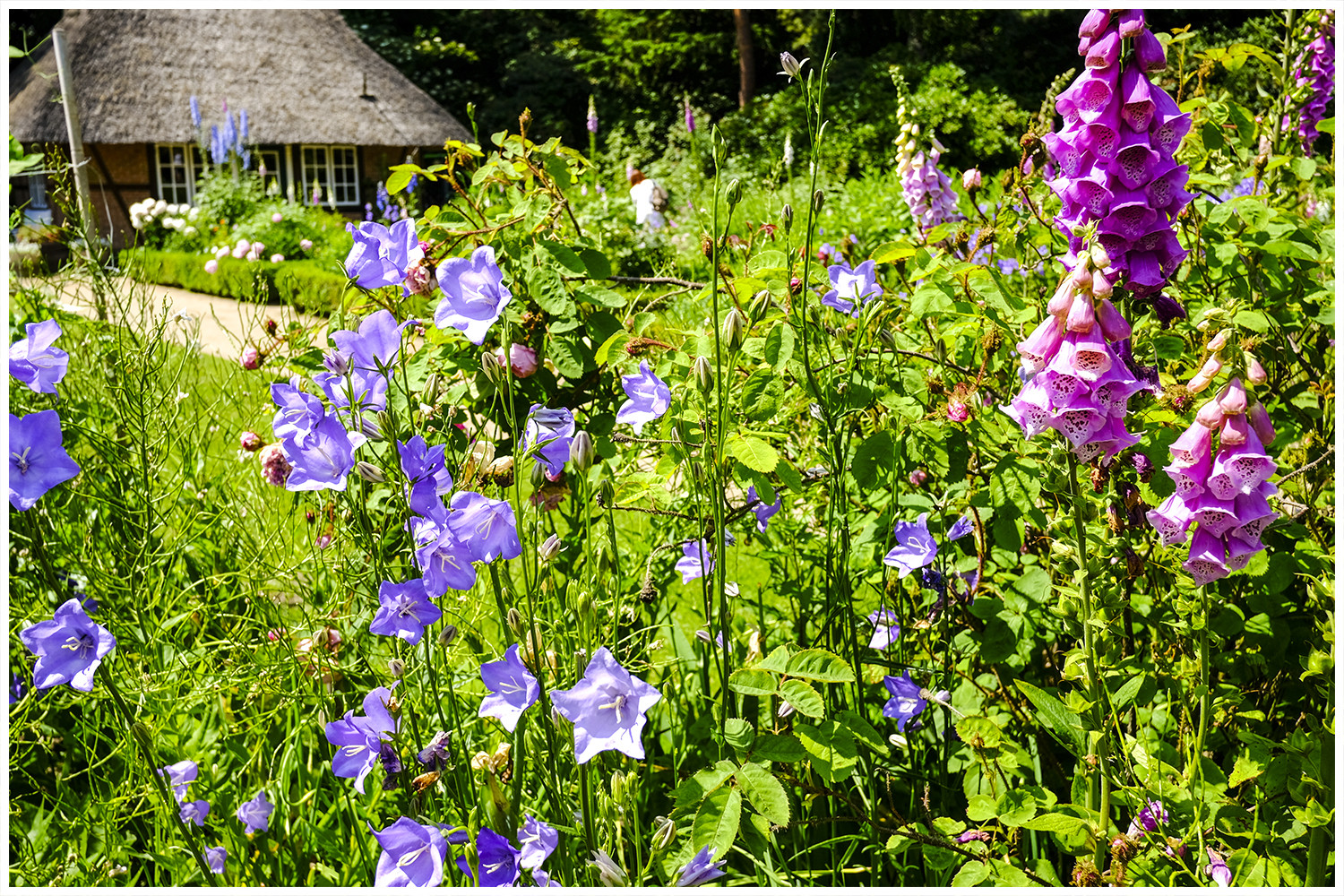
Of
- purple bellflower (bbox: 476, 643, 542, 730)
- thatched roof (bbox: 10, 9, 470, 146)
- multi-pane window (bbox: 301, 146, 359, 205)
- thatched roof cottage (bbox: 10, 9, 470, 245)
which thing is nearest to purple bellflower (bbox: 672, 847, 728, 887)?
purple bellflower (bbox: 476, 643, 542, 730)

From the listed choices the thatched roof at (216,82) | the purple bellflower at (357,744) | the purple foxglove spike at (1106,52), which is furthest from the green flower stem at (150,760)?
the thatched roof at (216,82)

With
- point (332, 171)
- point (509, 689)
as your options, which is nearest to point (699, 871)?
point (509, 689)

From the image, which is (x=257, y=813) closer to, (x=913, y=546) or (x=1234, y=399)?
(x=913, y=546)

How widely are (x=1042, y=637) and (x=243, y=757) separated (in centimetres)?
151

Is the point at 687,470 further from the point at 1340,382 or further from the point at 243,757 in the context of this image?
the point at 243,757

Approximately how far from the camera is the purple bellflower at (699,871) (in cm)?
93

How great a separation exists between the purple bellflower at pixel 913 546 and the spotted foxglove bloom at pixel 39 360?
1.15 meters

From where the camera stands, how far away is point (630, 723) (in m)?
0.83

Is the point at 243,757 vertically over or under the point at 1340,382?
under

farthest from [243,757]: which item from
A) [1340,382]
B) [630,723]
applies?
[1340,382]

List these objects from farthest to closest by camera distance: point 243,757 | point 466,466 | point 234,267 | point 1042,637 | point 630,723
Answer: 1. point 234,267
2. point 243,757
3. point 1042,637
4. point 466,466
5. point 630,723

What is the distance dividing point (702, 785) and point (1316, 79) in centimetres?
247

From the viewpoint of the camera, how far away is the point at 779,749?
107 centimetres

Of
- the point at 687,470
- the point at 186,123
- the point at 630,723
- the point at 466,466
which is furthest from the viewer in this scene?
the point at 186,123
